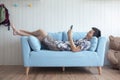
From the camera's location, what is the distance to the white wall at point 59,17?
5.44 metres

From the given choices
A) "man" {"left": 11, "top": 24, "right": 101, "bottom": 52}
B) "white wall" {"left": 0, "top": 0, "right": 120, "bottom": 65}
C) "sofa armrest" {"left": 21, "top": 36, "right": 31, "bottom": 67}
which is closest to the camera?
"sofa armrest" {"left": 21, "top": 36, "right": 31, "bottom": 67}

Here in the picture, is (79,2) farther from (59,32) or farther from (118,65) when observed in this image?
(118,65)

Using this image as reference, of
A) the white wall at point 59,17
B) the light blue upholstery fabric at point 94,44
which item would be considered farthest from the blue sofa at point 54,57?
the white wall at point 59,17

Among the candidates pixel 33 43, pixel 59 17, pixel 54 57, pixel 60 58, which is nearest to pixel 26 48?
pixel 33 43

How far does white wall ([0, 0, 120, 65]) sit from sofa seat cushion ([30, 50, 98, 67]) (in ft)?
4.14

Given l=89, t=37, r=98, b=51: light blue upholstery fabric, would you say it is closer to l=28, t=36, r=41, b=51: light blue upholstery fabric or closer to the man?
the man

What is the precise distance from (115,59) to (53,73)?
1.45 metres

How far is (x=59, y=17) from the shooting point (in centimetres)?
546

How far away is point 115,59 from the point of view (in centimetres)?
493

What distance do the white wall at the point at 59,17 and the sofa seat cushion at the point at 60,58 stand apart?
1.26 metres

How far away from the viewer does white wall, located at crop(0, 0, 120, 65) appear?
5438mm

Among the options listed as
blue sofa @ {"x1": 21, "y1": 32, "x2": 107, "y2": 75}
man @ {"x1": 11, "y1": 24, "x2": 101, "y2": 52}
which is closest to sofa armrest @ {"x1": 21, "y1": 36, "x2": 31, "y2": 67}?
blue sofa @ {"x1": 21, "y1": 32, "x2": 107, "y2": 75}

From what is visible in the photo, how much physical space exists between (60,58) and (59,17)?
1.48m

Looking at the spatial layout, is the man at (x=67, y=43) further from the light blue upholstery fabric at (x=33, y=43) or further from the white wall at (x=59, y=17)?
the white wall at (x=59, y=17)
